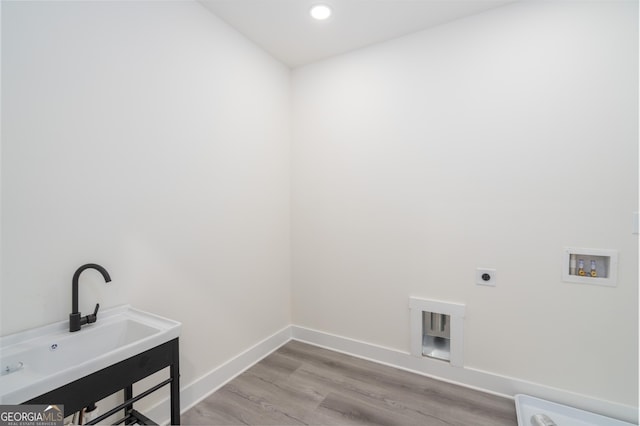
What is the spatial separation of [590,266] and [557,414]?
0.92 meters

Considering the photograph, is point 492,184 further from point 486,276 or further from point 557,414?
point 557,414

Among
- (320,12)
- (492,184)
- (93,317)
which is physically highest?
(320,12)

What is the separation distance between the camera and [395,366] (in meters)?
2.38

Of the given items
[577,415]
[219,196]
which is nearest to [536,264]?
[577,415]

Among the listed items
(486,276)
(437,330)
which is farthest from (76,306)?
(486,276)

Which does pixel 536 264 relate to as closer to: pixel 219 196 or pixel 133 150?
pixel 219 196

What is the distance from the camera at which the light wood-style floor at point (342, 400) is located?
5.88 feet

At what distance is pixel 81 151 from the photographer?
4.66 feet

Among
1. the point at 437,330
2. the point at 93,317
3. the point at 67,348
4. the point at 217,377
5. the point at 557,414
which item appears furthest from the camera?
the point at 437,330

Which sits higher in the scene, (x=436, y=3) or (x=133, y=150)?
(x=436, y=3)

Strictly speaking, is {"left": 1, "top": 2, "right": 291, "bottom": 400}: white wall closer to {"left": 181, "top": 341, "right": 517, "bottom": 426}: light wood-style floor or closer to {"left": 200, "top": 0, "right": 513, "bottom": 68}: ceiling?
{"left": 200, "top": 0, "right": 513, "bottom": 68}: ceiling

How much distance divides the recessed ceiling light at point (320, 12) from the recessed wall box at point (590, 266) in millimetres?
2196

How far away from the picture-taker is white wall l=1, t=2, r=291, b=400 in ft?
4.12

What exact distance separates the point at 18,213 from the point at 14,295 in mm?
336
